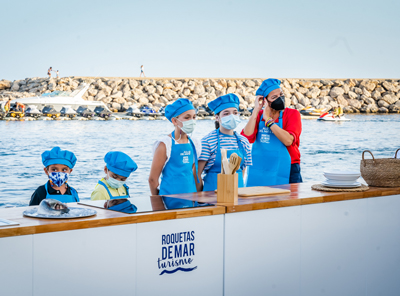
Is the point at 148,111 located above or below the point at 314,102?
below

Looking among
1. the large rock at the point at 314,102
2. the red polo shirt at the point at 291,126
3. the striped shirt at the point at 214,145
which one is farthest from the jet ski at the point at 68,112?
the striped shirt at the point at 214,145

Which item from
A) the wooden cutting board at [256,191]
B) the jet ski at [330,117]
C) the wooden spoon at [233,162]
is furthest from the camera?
the jet ski at [330,117]

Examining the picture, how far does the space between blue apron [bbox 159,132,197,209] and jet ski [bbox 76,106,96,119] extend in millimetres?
26916

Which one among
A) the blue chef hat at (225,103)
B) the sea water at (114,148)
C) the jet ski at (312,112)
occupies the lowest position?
the sea water at (114,148)

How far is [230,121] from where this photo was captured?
114 inches

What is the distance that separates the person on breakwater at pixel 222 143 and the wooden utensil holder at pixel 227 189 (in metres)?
0.86

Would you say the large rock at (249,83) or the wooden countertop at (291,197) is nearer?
the wooden countertop at (291,197)

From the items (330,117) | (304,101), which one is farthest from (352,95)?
(330,117)

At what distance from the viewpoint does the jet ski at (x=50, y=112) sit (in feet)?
95.9

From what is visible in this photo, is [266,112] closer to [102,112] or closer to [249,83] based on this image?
[102,112]

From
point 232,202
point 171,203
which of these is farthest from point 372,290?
point 171,203

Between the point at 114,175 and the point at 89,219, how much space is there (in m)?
1.13

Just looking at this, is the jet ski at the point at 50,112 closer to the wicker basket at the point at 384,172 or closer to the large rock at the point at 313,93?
the large rock at the point at 313,93

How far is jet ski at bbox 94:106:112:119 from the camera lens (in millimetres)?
29131
